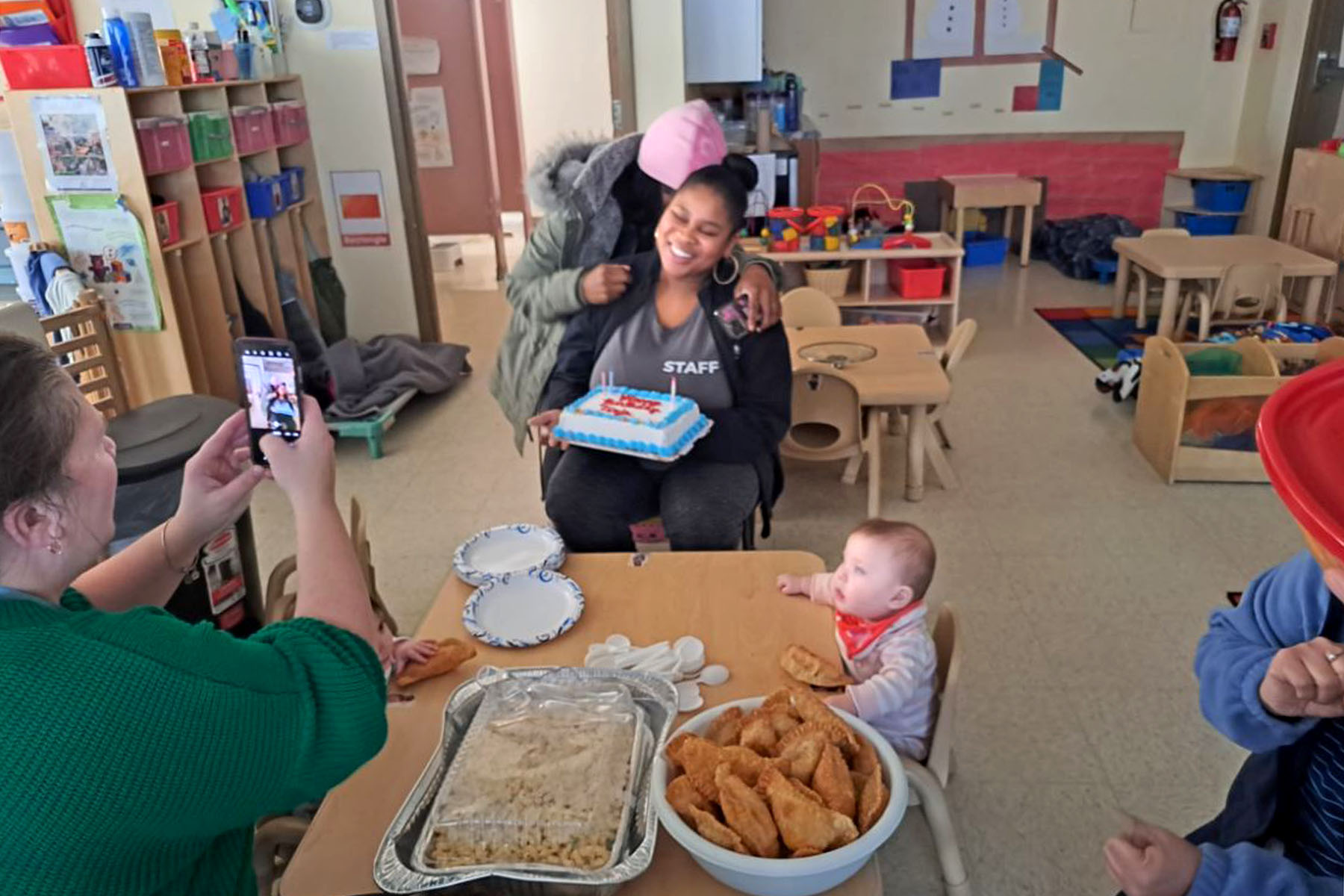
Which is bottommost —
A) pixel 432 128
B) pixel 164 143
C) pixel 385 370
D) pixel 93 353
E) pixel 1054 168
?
pixel 385 370

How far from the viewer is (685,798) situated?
110cm

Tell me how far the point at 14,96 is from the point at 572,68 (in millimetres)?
4279

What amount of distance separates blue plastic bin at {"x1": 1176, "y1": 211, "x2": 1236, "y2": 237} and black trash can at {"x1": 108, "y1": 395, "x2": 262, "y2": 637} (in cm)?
640

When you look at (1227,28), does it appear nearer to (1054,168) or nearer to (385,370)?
(1054,168)

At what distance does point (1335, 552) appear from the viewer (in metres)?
0.74

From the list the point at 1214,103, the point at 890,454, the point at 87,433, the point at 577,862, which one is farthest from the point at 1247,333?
the point at 87,433

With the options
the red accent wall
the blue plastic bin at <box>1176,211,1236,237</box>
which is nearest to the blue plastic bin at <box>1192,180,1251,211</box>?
the blue plastic bin at <box>1176,211,1236,237</box>

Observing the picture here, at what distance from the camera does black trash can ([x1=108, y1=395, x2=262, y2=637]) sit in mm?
2102

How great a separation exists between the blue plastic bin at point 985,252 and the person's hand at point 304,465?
6178 mm

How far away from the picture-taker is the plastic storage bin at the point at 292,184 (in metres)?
4.16

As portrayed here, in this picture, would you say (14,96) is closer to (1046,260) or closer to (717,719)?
(717,719)

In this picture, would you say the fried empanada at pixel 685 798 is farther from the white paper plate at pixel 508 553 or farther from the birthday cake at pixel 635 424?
the birthday cake at pixel 635 424

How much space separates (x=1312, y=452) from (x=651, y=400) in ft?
4.66

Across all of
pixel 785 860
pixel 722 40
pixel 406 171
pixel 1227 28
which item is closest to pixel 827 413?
pixel 785 860
